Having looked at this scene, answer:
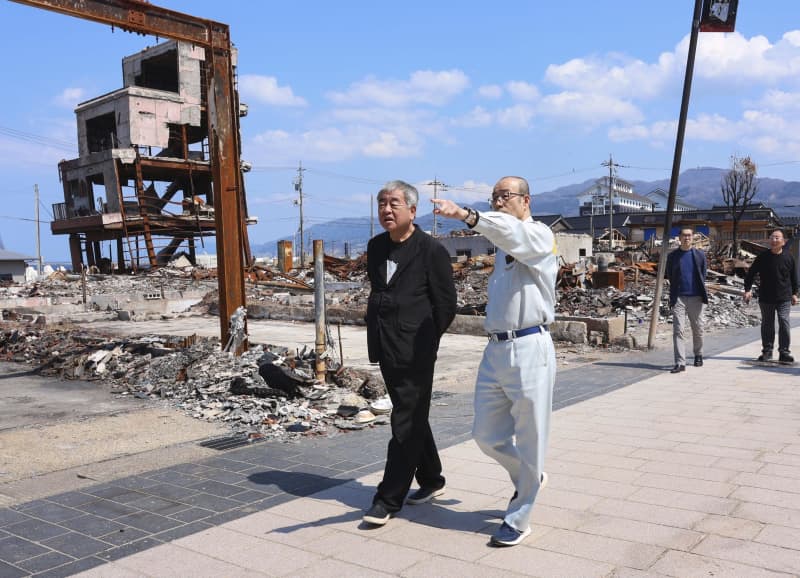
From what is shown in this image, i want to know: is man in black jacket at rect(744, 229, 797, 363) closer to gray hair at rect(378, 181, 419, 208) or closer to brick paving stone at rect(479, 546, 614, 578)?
gray hair at rect(378, 181, 419, 208)

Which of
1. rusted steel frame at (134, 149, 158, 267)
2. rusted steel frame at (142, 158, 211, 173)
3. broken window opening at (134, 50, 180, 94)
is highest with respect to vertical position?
broken window opening at (134, 50, 180, 94)

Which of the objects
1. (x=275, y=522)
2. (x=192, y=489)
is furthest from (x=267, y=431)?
(x=275, y=522)

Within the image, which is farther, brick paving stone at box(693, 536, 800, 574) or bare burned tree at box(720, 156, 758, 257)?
bare burned tree at box(720, 156, 758, 257)

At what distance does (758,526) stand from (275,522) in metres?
2.75

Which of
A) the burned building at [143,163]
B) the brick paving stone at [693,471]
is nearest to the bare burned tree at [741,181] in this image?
the burned building at [143,163]

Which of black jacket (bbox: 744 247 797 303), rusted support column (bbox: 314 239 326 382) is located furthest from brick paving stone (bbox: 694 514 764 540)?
black jacket (bbox: 744 247 797 303)

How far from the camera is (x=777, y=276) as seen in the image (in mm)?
9453

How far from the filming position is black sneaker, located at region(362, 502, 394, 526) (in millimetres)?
3957

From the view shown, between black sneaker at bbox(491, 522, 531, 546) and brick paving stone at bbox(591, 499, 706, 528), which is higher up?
black sneaker at bbox(491, 522, 531, 546)

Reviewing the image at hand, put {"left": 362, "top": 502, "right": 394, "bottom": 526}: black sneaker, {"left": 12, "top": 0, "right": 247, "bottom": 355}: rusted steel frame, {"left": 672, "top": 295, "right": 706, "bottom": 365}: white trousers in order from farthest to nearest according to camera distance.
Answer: {"left": 12, "top": 0, "right": 247, "bottom": 355}: rusted steel frame → {"left": 672, "top": 295, "right": 706, "bottom": 365}: white trousers → {"left": 362, "top": 502, "right": 394, "bottom": 526}: black sneaker

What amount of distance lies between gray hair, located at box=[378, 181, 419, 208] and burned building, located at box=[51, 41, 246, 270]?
31706mm

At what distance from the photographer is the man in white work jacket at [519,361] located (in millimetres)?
3555

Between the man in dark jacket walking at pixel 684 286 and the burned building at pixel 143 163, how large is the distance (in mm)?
28464

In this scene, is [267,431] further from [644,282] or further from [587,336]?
[644,282]
